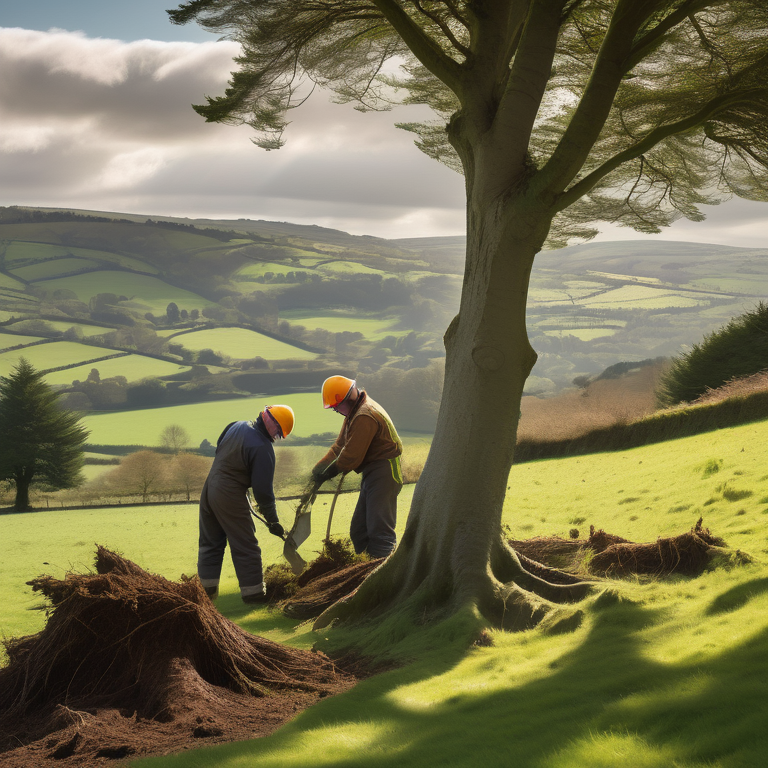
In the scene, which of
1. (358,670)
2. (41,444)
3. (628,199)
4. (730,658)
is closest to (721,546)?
(730,658)

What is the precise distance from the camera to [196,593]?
495 centimetres

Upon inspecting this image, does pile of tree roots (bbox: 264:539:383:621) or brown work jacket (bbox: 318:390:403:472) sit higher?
brown work jacket (bbox: 318:390:403:472)

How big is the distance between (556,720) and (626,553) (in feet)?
13.6

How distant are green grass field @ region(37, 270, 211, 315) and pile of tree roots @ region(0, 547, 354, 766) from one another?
111 meters

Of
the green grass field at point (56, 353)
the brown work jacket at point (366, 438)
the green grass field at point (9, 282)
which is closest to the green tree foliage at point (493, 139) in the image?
the brown work jacket at point (366, 438)

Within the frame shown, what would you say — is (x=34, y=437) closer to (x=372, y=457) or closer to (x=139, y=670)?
(x=372, y=457)

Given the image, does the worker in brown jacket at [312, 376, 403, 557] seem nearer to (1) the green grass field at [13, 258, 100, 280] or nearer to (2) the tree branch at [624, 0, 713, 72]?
(2) the tree branch at [624, 0, 713, 72]

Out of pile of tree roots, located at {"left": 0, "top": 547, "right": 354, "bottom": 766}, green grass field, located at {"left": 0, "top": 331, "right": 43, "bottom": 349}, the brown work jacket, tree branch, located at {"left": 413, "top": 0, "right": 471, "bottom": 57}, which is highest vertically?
green grass field, located at {"left": 0, "top": 331, "right": 43, "bottom": 349}

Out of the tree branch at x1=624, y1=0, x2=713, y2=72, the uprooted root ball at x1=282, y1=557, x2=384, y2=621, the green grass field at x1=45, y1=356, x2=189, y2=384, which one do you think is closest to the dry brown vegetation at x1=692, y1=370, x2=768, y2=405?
the tree branch at x1=624, y1=0, x2=713, y2=72

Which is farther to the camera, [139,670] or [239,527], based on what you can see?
[239,527]

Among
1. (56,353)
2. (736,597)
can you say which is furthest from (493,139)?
(56,353)

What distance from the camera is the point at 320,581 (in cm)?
823

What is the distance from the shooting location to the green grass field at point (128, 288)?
365ft

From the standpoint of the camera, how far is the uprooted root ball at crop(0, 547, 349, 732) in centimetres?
441
